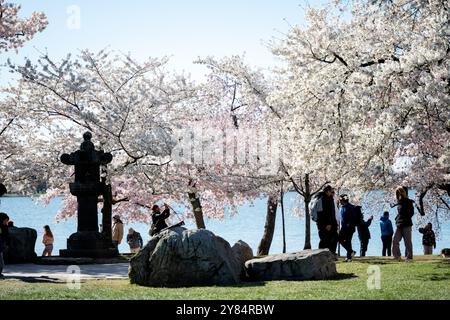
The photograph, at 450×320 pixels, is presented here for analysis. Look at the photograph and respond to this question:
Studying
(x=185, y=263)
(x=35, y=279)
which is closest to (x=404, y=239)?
(x=185, y=263)

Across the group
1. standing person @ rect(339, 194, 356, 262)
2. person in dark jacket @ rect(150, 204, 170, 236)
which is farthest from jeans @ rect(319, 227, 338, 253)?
person in dark jacket @ rect(150, 204, 170, 236)

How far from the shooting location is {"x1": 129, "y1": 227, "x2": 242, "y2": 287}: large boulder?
13.5 meters

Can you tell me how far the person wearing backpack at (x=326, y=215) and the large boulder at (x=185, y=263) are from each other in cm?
417

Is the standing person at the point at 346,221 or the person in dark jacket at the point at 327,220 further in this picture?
the standing person at the point at 346,221

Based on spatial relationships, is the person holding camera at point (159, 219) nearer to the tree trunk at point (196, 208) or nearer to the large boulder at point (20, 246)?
the large boulder at point (20, 246)

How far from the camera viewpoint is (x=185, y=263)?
13484 millimetres

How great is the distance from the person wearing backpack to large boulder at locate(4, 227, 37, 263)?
8.41m

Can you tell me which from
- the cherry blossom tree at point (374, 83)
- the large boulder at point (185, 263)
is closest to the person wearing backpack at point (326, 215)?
the cherry blossom tree at point (374, 83)

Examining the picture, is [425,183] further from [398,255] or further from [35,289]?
[35,289]

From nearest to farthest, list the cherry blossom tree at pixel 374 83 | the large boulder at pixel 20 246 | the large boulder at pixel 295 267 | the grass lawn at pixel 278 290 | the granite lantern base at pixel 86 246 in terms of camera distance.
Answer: the grass lawn at pixel 278 290, the large boulder at pixel 295 267, the cherry blossom tree at pixel 374 83, the large boulder at pixel 20 246, the granite lantern base at pixel 86 246

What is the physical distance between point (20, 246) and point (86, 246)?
1905 millimetres

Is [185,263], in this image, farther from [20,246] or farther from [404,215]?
[20,246]

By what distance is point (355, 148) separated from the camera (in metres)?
17.3

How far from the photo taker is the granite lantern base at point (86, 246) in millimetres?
19266
